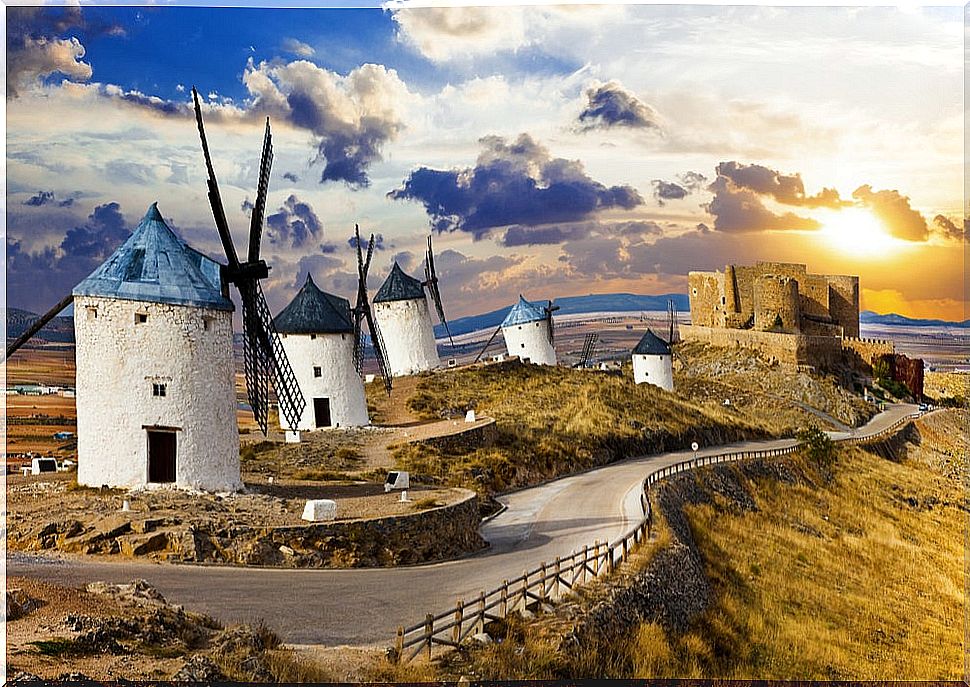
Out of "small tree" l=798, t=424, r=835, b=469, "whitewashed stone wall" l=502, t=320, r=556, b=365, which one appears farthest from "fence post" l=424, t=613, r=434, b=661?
"whitewashed stone wall" l=502, t=320, r=556, b=365

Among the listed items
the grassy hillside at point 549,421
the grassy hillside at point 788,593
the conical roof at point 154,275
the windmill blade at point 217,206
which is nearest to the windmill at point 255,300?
the windmill blade at point 217,206

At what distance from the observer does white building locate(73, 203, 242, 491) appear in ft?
46.2

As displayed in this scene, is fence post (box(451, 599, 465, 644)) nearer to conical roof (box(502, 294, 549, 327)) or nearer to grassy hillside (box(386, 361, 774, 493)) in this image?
grassy hillside (box(386, 361, 774, 493))

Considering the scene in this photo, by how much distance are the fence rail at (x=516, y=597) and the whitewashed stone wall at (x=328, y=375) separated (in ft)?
28.9

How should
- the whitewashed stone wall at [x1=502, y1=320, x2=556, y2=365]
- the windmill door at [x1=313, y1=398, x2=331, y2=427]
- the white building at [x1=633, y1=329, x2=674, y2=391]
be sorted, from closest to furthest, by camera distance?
the windmill door at [x1=313, y1=398, x2=331, y2=427], the whitewashed stone wall at [x1=502, y1=320, x2=556, y2=365], the white building at [x1=633, y1=329, x2=674, y2=391]

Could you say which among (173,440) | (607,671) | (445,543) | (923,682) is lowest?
(923,682)

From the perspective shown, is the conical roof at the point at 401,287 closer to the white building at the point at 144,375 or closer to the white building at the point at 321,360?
the white building at the point at 321,360

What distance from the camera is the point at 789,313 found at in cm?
4575

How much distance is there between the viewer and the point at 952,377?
47781 mm

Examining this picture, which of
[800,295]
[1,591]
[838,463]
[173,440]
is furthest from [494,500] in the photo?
[800,295]

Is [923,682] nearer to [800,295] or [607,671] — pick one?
[607,671]

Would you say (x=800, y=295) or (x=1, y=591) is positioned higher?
(x=800, y=295)

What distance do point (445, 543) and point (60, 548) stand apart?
215 inches

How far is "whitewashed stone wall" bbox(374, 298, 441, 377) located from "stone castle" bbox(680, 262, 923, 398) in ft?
60.2
